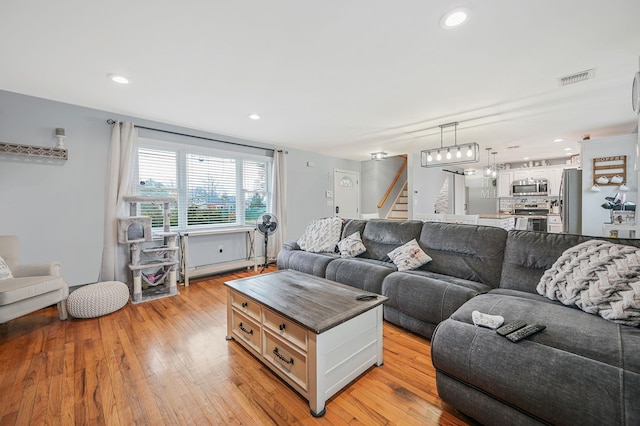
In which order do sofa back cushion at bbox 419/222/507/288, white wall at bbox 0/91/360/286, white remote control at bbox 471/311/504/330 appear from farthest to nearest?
white wall at bbox 0/91/360/286 → sofa back cushion at bbox 419/222/507/288 → white remote control at bbox 471/311/504/330

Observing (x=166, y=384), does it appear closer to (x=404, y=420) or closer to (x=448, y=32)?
(x=404, y=420)

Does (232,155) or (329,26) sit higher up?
(329,26)

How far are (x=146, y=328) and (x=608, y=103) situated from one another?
230 inches

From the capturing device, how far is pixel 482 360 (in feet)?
4.29

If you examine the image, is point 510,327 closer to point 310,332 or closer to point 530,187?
point 310,332

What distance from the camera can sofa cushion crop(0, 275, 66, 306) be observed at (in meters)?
2.16

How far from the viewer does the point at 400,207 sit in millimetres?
7391

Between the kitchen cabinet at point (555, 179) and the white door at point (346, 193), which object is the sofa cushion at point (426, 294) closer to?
the white door at point (346, 193)

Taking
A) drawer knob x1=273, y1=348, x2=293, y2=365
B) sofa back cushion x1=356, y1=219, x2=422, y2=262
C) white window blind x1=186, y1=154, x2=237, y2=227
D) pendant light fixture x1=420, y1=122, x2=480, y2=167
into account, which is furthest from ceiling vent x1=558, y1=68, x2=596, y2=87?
white window blind x1=186, y1=154, x2=237, y2=227

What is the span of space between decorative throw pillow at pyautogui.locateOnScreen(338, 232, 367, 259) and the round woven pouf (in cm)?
267

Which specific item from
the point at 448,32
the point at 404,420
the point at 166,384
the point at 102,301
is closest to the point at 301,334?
the point at 404,420

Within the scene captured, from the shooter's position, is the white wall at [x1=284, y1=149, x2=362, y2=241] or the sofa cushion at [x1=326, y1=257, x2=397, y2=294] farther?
the white wall at [x1=284, y1=149, x2=362, y2=241]

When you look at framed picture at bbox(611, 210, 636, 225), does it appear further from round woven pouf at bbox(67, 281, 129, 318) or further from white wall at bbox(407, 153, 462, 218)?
round woven pouf at bbox(67, 281, 129, 318)

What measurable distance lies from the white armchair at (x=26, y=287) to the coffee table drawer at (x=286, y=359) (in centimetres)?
220
